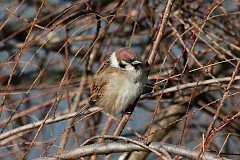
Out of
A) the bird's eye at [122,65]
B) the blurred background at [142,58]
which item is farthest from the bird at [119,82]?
the blurred background at [142,58]

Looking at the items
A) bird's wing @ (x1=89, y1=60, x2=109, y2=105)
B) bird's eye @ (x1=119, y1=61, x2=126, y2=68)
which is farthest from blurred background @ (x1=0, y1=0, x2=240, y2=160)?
bird's eye @ (x1=119, y1=61, x2=126, y2=68)

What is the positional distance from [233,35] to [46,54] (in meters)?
1.77

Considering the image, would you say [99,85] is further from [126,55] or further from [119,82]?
[126,55]

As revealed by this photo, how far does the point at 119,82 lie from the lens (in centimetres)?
392

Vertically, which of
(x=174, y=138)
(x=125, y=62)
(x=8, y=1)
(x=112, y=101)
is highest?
(x=8, y=1)

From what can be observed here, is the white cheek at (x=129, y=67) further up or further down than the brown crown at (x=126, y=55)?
further down

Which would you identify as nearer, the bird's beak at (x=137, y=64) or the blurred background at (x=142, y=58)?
the bird's beak at (x=137, y=64)

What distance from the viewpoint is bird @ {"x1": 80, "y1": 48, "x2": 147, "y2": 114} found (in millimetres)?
3723

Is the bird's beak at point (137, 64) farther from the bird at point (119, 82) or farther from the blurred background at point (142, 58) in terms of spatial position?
the blurred background at point (142, 58)

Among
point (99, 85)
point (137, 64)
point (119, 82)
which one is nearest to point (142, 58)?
point (99, 85)

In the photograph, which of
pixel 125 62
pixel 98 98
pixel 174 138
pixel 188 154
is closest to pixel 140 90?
pixel 125 62

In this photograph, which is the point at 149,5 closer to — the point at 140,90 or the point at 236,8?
the point at 236,8

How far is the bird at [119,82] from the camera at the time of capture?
3723mm

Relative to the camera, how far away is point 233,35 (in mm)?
5039
